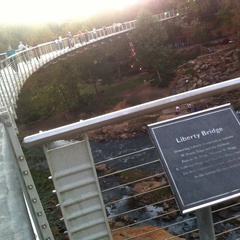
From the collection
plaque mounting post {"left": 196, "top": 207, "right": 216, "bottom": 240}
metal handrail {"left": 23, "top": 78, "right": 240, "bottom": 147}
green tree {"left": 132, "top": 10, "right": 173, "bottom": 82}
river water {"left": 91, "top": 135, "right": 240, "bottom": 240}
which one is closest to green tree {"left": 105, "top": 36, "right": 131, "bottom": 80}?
green tree {"left": 132, "top": 10, "right": 173, "bottom": 82}

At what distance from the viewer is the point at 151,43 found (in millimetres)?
27766

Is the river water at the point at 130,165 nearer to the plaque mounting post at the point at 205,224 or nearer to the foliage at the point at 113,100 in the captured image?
the foliage at the point at 113,100

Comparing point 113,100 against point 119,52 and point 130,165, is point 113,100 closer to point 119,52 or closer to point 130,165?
point 119,52

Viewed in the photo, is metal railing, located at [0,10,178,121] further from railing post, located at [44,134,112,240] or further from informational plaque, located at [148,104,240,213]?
informational plaque, located at [148,104,240,213]

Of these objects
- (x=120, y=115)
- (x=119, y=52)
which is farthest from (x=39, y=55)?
(x=120, y=115)

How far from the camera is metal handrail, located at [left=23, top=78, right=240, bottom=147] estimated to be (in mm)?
1862

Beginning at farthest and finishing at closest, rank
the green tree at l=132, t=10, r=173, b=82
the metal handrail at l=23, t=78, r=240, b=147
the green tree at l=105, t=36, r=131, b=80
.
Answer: the green tree at l=105, t=36, r=131, b=80 → the green tree at l=132, t=10, r=173, b=82 → the metal handrail at l=23, t=78, r=240, b=147

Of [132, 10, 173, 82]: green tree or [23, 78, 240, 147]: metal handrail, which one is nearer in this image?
[23, 78, 240, 147]: metal handrail

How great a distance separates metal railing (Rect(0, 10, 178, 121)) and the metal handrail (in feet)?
15.4

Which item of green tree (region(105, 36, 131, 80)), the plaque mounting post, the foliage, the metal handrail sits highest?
the metal handrail

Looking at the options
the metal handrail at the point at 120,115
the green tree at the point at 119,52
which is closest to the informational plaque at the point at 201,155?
the metal handrail at the point at 120,115

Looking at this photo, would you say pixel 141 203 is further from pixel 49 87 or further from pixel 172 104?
pixel 49 87

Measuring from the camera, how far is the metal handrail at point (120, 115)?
73.3 inches

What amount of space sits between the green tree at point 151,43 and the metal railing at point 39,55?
6.40 ft
